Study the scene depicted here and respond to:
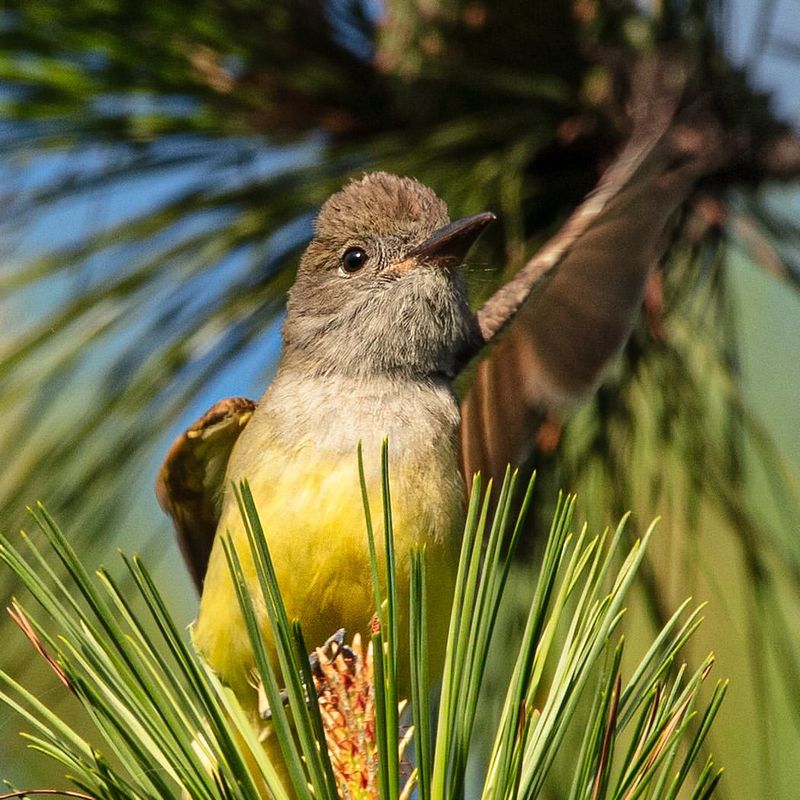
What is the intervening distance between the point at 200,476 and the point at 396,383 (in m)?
0.66

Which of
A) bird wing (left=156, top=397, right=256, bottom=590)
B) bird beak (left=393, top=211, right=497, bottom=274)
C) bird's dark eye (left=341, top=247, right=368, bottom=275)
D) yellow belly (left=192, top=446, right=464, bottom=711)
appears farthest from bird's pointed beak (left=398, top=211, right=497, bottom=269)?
bird wing (left=156, top=397, right=256, bottom=590)

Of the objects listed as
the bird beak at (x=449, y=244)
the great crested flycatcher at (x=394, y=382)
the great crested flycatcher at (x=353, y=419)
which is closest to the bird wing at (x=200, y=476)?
the great crested flycatcher at (x=394, y=382)

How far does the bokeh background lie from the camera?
267cm

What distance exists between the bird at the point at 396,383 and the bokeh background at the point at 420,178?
14cm

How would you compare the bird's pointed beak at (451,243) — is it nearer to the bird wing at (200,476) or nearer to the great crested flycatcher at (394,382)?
the great crested flycatcher at (394,382)

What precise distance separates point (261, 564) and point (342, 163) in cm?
158

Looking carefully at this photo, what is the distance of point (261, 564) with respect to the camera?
4.75 ft

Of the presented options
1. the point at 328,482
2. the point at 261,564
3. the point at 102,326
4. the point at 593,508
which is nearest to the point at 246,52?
the point at 102,326

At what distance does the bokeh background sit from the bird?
0.14m

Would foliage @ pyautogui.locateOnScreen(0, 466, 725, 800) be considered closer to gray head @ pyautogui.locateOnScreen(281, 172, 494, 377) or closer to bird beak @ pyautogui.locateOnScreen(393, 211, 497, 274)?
bird beak @ pyautogui.locateOnScreen(393, 211, 497, 274)

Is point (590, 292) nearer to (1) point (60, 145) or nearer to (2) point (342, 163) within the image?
(2) point (342, 163)

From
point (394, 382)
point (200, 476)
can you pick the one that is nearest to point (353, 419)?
point (394, 382)

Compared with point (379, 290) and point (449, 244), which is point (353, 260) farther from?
point (449, 244)

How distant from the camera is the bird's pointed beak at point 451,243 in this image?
97.7 inches
